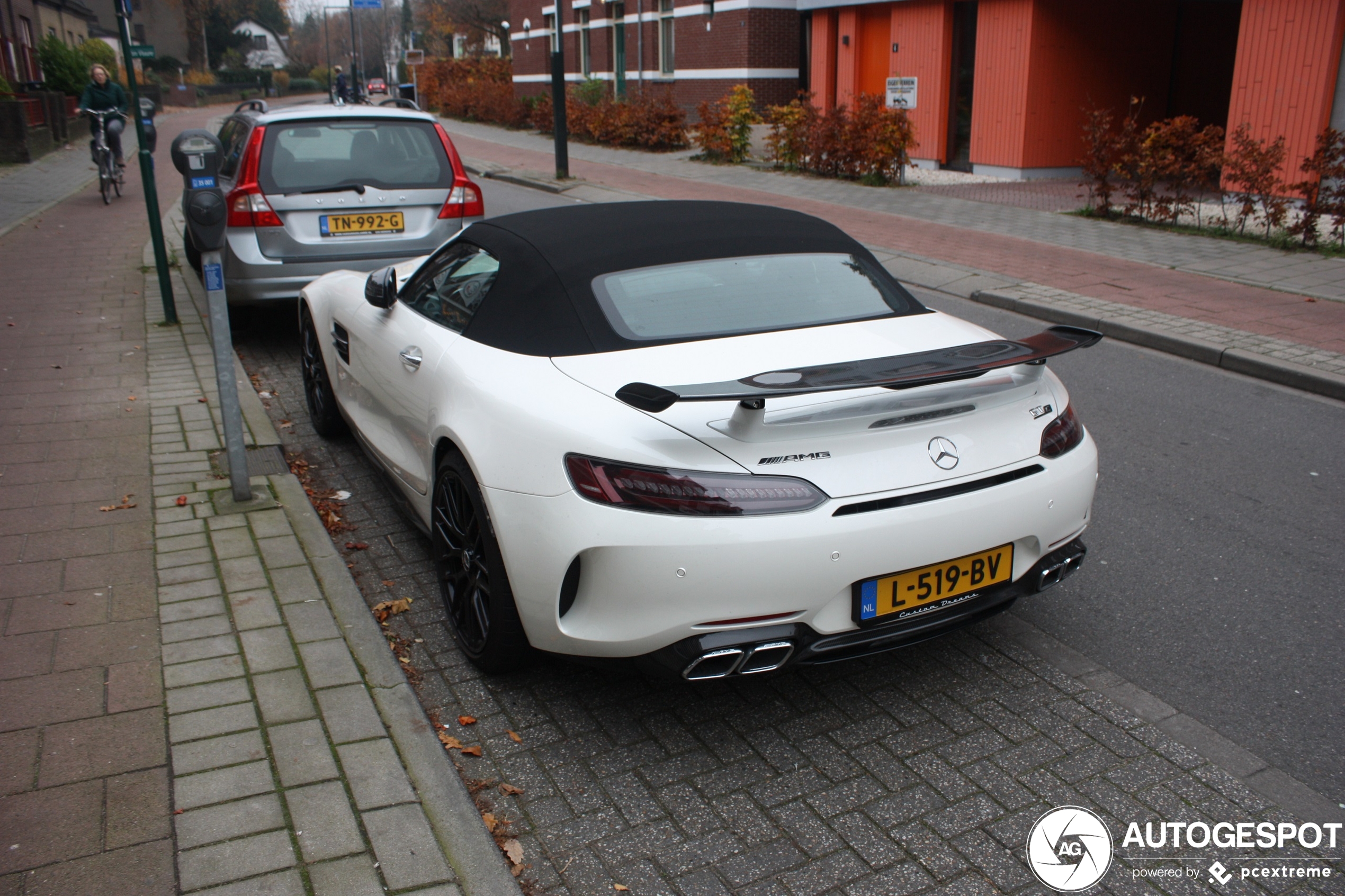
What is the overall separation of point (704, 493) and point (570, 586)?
0.49m

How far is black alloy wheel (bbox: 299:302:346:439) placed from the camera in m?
5.76

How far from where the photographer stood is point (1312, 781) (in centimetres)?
299

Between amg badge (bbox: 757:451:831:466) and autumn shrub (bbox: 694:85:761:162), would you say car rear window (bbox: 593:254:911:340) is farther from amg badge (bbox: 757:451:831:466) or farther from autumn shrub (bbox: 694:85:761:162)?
autumn shrub (bbox: 694:85:761:162)

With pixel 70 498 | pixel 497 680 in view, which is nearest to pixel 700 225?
pixel 497 680

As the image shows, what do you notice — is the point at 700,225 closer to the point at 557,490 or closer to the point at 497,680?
the point at 557,490

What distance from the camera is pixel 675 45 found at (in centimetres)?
3044

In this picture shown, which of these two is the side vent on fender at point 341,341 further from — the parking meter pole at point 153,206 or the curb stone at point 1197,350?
the curb stone at point 1197,350

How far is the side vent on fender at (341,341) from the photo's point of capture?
5.10m

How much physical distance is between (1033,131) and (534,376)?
16135 millimetres

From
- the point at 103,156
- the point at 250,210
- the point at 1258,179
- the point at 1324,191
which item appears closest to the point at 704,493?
the point at 250,210

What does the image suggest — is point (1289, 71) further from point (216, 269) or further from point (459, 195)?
point (216, 269)

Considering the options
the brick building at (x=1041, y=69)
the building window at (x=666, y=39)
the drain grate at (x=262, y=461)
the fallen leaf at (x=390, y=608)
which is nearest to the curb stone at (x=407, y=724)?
the fallen leaf at (x=390, y=608)

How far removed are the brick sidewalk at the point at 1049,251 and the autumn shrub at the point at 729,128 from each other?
0.91 m

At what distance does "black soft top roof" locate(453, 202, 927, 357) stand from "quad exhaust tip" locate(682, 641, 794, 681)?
105 cm
